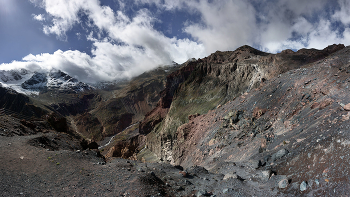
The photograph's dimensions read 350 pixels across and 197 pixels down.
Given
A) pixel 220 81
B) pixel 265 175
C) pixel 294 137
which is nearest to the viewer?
pixel 265 175

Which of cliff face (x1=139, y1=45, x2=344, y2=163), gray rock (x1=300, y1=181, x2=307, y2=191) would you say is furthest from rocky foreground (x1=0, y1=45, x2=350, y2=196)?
cliff face (x1=139, y1=45, x2=344, y2=163)

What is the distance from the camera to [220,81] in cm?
6762

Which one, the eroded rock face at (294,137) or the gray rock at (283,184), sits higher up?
the eroded rock face at (294,137)

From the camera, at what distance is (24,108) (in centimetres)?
14775

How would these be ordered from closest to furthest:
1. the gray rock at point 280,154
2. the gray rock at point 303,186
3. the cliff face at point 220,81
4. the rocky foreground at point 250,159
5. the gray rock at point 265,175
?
the gray rock at point 303,186 → the rocky foreground at point 250,159 → the gray rock at point 265,175 → the gray rock at point 280,154 → the cliff face at point 220,81

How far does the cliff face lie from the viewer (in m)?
41.8

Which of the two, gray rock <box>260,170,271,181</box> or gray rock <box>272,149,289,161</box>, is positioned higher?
gray rock <box>272,149,289,161</box>

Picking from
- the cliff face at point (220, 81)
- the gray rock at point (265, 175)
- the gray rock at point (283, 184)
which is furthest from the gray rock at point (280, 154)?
the cliff face at point (220, 81)

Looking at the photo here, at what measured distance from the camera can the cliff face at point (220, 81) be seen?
41781 millimetres

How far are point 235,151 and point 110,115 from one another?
196m

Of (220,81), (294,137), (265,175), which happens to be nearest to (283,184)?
(265,175)

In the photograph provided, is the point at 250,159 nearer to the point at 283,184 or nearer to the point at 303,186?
the point at 283,184

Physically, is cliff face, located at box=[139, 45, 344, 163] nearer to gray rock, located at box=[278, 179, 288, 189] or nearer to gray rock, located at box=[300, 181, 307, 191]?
gray rock, located at box=[278, 179, 288, 189]

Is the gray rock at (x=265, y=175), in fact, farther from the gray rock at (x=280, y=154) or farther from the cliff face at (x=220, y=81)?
the cliff face at (x=220, y=81)
